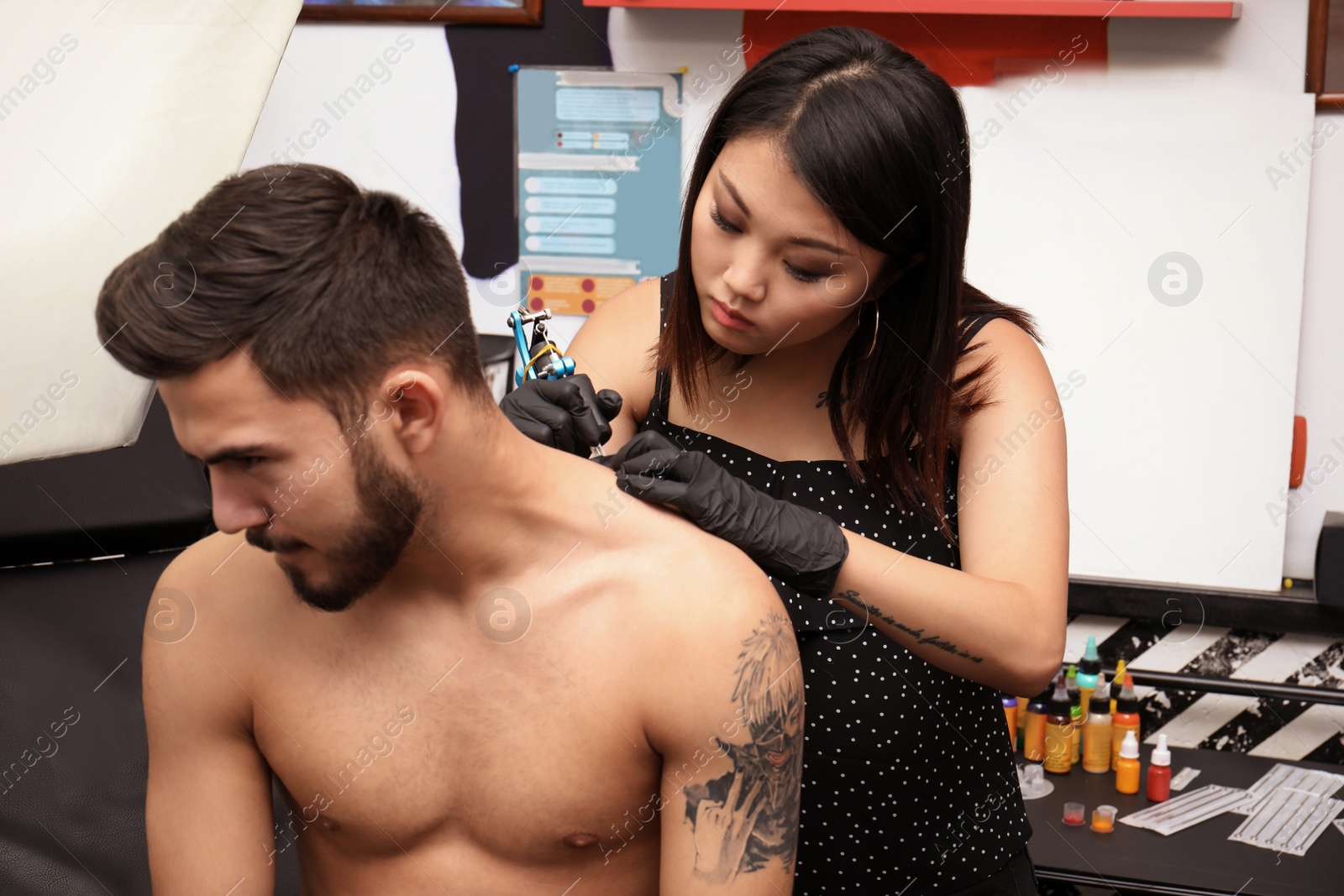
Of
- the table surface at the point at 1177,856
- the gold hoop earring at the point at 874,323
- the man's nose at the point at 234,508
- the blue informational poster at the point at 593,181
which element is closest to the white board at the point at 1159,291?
the table surface at the point at 1177,856

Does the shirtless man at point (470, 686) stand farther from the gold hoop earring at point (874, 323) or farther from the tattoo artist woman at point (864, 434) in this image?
the gold hoop earring at point (874, 323)

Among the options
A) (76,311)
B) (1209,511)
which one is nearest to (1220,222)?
(1209,511)

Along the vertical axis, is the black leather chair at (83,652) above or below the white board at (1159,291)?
below

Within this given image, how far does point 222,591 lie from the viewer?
129 cm

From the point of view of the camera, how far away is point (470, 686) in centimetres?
126

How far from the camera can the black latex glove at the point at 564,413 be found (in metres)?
1.36

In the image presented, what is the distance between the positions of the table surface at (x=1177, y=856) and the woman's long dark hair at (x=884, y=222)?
1.20 metres

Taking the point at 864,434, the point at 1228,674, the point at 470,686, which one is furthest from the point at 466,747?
the point at 1228,674

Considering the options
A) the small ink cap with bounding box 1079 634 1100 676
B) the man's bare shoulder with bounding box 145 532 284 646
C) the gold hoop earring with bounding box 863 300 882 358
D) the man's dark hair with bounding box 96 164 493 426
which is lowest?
the small ink cap with bounding box 1079 634 1100 676

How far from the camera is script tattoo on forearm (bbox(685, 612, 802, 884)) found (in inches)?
47.7

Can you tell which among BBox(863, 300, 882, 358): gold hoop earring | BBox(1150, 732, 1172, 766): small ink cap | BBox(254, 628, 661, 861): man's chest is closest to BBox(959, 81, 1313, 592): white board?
BBox(1150, 732, 1172, 766): small ink cap

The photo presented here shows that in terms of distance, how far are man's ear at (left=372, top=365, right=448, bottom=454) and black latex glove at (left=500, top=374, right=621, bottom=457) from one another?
0.24 meters

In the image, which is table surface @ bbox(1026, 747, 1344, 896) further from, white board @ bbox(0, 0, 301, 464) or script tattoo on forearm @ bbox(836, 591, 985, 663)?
white board @ bbox(0, 0, 301, 464)

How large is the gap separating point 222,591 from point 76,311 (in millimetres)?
448
